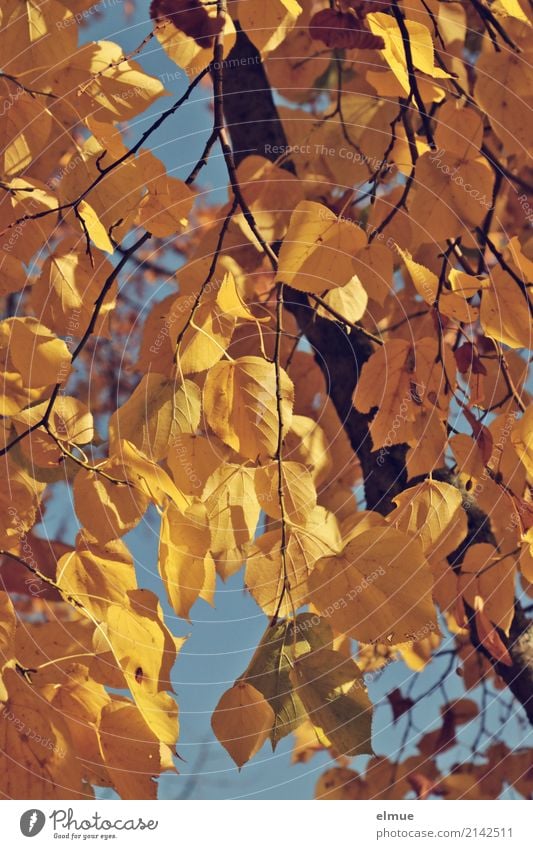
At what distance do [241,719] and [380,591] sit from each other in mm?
125

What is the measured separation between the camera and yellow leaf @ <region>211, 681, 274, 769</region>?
490 millimetres

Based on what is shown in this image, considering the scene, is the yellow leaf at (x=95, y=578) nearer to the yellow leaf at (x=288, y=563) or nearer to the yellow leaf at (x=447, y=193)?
the yellow leaf at (x=288, y=563)

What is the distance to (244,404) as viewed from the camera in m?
0.51

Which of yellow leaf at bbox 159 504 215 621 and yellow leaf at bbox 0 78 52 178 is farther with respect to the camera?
yellow leaf at bbox 0 78 52 178

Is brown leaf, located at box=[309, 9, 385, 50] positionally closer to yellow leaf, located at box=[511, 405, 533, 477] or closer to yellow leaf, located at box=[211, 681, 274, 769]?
yellow leaf, located at box=[511, 405, 533, 477]

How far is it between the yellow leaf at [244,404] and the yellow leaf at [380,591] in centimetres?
9

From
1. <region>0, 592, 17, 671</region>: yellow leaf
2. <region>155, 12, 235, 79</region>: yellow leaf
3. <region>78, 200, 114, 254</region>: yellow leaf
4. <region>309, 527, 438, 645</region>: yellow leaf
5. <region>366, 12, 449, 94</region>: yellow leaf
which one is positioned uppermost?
<region>155, 12, 235, 79</region>: yellow leaf

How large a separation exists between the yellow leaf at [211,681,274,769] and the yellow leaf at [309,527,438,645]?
7 cm

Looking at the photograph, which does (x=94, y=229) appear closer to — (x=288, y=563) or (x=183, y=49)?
(x=183, y=49)

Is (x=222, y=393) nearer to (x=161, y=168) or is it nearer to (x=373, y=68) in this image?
(x=161, y=168)

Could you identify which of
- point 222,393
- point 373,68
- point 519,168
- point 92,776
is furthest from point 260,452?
point 519,168

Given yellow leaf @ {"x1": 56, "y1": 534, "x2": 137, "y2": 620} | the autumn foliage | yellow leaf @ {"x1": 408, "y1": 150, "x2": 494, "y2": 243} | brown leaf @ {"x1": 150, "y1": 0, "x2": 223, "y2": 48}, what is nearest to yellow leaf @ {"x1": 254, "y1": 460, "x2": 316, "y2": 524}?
the autumn foliage

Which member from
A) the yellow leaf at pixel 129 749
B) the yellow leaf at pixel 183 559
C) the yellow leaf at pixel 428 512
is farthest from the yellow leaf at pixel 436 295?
the yellow leaf at pixel 129 749

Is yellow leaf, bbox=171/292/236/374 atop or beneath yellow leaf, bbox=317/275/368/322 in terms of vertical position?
beneath
